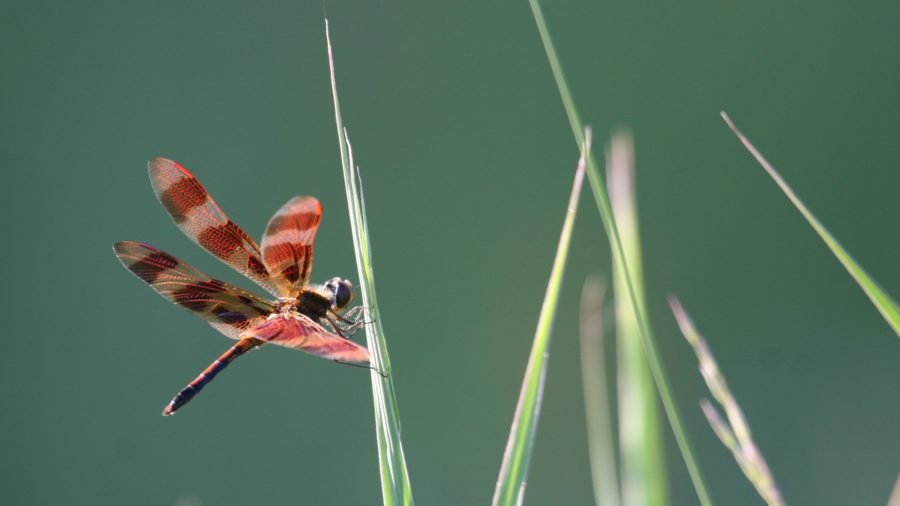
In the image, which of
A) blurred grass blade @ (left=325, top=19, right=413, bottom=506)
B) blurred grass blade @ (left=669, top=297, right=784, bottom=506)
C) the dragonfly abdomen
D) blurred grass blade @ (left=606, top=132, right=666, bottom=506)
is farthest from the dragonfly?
blurred grass blade @ (left=669, top=297, right=784, bottom=506)

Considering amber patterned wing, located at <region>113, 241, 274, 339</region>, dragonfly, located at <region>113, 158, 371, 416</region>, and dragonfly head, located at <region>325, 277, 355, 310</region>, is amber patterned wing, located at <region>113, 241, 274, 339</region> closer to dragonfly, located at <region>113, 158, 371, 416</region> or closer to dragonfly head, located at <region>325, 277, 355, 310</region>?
dragonfly, located at <region>113, 158, 371, 416</region>

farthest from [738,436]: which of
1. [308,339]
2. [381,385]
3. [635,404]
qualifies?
[308,339]

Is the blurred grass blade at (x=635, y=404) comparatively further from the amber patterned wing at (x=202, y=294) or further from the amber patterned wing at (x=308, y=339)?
the amber patterned wing at (x=202, y=294)

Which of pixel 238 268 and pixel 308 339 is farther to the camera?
pixel 238 268

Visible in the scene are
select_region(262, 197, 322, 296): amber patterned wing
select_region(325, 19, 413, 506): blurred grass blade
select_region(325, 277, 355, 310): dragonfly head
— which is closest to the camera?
select_region(325, 19, 413, 506): blurred grass blade

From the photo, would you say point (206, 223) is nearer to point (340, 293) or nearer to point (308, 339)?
point (340, 293)

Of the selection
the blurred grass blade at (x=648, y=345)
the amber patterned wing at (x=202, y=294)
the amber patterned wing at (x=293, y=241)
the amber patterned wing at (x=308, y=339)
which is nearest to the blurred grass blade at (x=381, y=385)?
the amber patterned wing at (x=308, y=339)

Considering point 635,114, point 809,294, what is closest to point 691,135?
point 635,114
